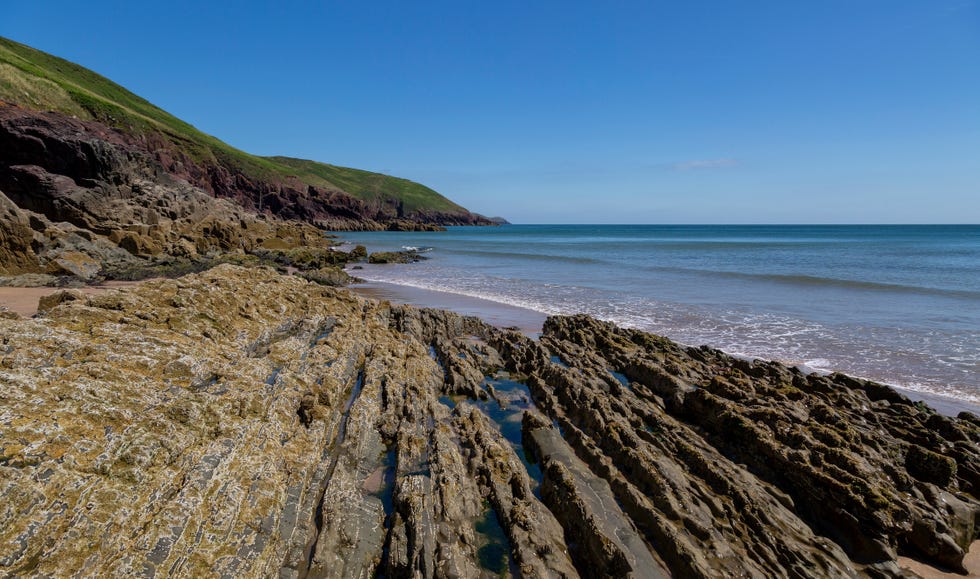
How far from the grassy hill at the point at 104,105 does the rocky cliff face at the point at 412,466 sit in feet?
270

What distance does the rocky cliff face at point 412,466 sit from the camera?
5309mm

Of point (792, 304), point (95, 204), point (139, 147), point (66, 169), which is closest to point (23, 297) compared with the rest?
point (95, 204)

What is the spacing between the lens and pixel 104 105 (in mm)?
90312

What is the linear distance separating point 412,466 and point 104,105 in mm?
120973

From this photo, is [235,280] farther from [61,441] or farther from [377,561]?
[377,561]

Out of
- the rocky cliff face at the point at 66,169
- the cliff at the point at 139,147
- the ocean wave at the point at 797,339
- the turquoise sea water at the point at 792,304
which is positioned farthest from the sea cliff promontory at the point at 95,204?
the ocean wave at the point at 797,339

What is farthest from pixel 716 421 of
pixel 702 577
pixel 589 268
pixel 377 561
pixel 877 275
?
pixel 877 275

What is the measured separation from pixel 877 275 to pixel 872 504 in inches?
1719

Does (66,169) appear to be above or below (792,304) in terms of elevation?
above

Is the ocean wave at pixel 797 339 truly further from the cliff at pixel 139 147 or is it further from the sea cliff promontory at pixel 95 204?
the cliff at pixel 139 147

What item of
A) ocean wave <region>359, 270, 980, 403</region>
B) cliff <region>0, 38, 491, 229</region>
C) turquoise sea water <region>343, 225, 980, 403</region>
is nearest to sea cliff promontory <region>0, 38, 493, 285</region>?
cliff <region>0, 38, 491, 229</region>

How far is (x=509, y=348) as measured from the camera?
15.6m

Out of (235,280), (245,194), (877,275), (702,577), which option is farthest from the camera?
(245,194)

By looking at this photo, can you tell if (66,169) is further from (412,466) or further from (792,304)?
(792,304)
